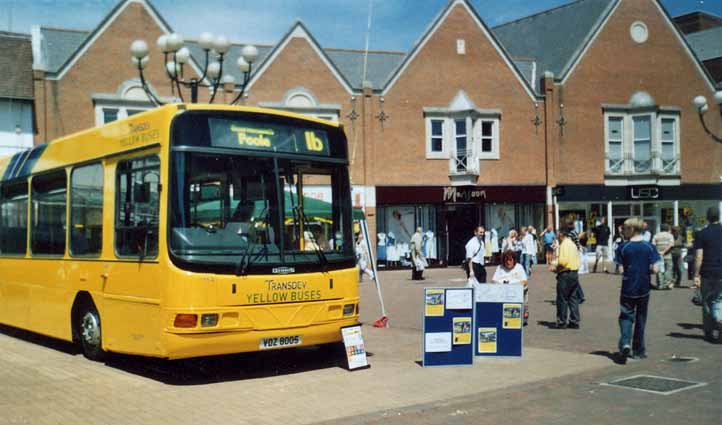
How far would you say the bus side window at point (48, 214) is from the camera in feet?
37.9

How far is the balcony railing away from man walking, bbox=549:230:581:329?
768 inches

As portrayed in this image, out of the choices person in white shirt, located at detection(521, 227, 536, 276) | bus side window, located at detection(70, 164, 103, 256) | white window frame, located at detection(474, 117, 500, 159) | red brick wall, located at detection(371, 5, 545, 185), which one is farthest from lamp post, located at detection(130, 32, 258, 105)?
white window frame, located at detection(474, 117, 500, 159)

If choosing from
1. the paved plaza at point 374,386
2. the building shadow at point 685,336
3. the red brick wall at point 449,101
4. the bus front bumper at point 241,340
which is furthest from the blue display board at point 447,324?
the red brick wall at point 449,101

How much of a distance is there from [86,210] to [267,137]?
2.85 metres

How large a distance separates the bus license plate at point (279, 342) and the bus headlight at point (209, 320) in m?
0.68

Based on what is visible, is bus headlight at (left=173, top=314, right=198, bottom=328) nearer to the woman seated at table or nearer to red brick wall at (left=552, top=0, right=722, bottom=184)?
the woman seated at table

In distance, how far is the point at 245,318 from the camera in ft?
30.2

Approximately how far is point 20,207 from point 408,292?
1142 cm

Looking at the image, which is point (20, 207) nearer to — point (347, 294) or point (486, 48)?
point (347, 294)

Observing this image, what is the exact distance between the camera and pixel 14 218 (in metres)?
13.2

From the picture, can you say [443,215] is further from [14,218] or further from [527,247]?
[14,218]

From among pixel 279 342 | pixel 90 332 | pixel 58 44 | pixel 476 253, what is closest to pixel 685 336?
pixel 476 253

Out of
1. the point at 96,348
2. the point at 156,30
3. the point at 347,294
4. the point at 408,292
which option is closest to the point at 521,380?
the point at 347,294

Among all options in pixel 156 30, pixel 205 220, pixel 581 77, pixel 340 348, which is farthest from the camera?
pixel 581 77
